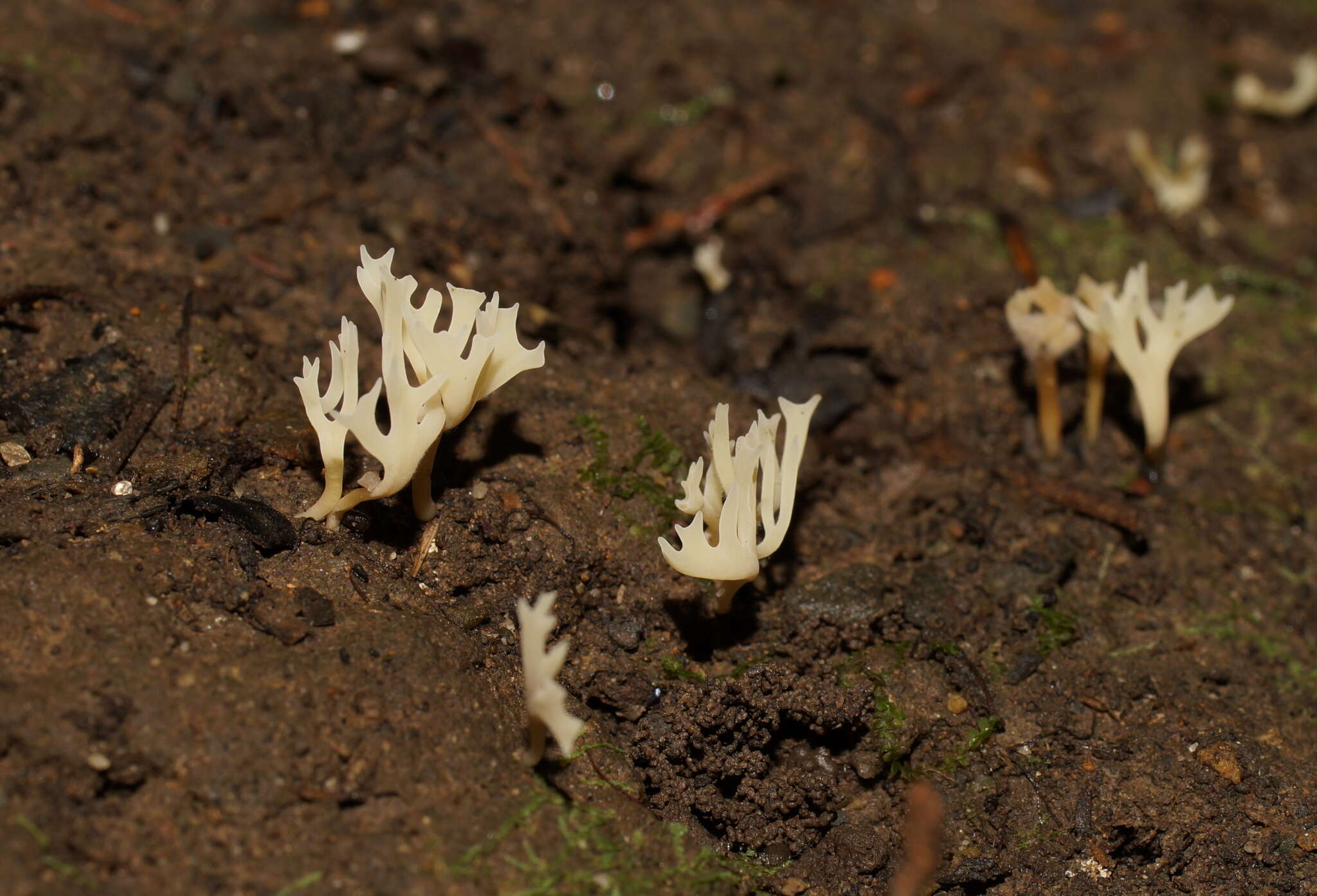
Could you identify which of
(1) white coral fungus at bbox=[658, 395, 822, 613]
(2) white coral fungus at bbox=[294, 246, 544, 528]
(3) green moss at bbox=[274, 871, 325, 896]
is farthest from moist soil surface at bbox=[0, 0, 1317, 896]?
(1) white coral fungus at bbox=[658, 395, 822, 613]

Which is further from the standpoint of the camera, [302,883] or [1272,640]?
[1272,640]

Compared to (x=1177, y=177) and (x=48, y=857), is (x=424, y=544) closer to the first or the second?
(x=48, y=857)

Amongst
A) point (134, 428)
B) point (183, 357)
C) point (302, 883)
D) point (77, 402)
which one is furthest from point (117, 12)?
point (302, 883)

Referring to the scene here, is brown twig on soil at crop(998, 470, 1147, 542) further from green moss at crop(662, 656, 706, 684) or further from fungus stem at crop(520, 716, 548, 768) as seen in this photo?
fungus stem at crop(520, 716, 548, 768)

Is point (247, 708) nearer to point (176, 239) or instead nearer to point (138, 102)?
point (176, 239)

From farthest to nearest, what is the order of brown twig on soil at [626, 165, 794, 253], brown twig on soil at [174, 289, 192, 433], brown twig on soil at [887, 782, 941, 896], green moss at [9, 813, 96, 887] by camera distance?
brown twig on soil at [626, 165, 794, 253]
brown twig on soil at [174, 289, 192, 433]
brown twig on soil at [887, 782, 941, 896]
green moss at [9, 813, 96, 887]

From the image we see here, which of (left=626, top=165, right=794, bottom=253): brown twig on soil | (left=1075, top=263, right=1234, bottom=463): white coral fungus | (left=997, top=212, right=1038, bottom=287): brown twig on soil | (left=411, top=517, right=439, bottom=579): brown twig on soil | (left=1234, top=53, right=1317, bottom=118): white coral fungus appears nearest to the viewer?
(left=411, top=517, right=439, bottom=579): brown twig on soil

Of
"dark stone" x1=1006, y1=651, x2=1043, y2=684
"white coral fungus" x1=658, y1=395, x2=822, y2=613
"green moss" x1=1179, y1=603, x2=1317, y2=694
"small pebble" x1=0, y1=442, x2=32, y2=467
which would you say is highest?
"small pebble" x1=0, y1=442, x2=32, y2=467
